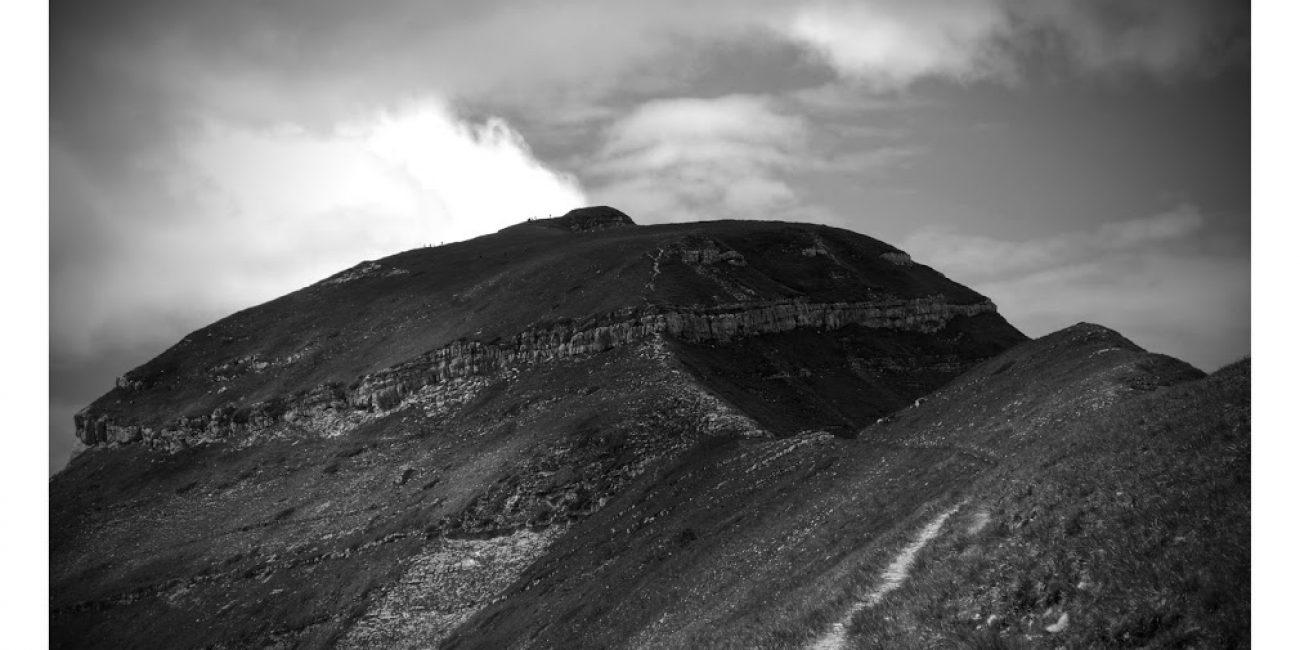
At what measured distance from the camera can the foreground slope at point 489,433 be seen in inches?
2985

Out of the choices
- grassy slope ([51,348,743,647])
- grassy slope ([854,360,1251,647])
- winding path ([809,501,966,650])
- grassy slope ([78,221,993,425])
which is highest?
grassy slope ([78,221,993,425])

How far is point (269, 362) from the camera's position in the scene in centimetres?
16075

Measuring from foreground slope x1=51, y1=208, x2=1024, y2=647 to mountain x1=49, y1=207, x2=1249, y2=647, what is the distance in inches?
20.9

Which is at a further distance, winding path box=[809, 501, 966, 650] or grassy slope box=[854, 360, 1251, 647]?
winding path box=[809, 501, 966, 650]

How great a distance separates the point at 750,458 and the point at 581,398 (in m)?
33.1

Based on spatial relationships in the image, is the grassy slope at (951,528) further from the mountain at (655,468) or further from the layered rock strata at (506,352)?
the layered rock strata at (506,352)

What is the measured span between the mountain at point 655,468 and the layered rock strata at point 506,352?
0.49 metres

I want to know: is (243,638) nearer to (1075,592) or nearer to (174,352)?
(1075,592)

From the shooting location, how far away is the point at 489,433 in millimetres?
106688

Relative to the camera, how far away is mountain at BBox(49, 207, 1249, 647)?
2269cm

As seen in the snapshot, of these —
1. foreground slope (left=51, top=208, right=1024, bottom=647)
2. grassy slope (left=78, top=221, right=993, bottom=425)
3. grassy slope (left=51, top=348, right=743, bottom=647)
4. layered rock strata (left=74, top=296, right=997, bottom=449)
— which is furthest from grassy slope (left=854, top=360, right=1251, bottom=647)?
grassy slope (left=78, top=221, right=993, bottom=425)

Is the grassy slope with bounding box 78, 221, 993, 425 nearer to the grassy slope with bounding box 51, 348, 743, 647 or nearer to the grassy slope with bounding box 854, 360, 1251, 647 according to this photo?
the grassy slope with bounding box 51, 348, 743, 647

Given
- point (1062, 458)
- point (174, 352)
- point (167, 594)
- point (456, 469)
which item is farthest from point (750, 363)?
point (174, 352)

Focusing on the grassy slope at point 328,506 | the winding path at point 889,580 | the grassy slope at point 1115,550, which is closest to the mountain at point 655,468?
the grassy slope at point 1115,550
